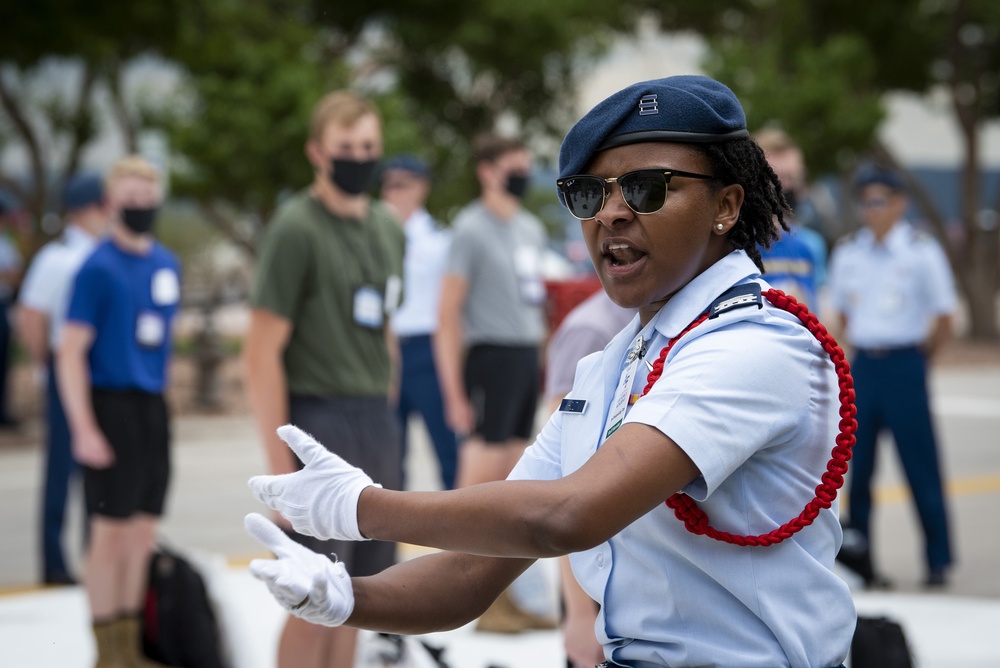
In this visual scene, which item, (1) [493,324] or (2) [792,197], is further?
(1) [493,324]

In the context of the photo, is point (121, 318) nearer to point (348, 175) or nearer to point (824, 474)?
point (348, 175)

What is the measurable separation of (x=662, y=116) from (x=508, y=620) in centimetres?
427

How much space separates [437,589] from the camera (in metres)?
2.18

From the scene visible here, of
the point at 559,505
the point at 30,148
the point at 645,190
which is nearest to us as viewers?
the point at 559,505

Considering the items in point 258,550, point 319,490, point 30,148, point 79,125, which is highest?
point 79,125

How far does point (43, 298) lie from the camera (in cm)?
759

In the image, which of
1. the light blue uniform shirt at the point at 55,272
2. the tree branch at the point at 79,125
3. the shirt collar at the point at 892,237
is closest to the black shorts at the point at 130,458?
the light blue uniform shirt at the point at 55,272

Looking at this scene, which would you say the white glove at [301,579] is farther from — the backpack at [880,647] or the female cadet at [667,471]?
the backpack at [880,647]

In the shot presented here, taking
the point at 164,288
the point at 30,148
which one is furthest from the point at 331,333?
the point at 30,148

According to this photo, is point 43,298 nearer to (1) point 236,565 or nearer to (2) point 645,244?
(1) point 236,565

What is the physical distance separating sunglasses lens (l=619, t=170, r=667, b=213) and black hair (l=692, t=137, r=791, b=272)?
88mm

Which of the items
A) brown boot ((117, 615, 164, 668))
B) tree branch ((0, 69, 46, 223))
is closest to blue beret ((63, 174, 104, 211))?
brown boot ((117, 615, 164, 668))

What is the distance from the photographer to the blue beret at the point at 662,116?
200 cm

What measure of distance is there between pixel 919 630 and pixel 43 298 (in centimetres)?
483
